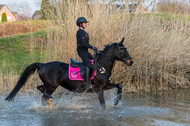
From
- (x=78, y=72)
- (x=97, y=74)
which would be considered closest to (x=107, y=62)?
(x=97, y=74)

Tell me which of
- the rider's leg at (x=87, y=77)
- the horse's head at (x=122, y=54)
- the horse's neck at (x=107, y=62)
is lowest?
the rider's leg at (x=87, y=77)

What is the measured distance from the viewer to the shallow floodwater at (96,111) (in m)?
6.19

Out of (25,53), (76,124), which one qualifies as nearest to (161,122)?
(76,124)

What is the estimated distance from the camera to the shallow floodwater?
6.19 m

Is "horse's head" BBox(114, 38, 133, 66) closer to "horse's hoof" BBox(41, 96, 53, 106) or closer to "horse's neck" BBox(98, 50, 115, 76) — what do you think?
"horse's neck" BBox(98, 50, 115, 76)

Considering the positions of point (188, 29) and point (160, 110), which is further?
point (188, 29)

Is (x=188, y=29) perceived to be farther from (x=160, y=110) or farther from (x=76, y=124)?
(x=76, y=124)

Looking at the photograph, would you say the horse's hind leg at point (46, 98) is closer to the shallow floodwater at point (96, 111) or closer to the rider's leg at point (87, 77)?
the shallow floodwater at point (96, 111)

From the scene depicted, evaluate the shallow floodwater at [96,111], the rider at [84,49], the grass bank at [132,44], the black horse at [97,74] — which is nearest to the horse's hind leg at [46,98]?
the black horse at [97,74]

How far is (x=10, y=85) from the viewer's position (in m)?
9.78

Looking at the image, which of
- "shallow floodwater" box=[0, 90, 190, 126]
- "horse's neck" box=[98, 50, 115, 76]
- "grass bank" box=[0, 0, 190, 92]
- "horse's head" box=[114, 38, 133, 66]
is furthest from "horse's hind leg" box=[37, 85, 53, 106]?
"grass bank" box=[0, 0, 190, 92]

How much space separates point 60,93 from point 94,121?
11.9 feet

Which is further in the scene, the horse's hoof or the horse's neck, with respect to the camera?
Answer: the horse's hoof

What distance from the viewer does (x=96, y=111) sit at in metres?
7.13
